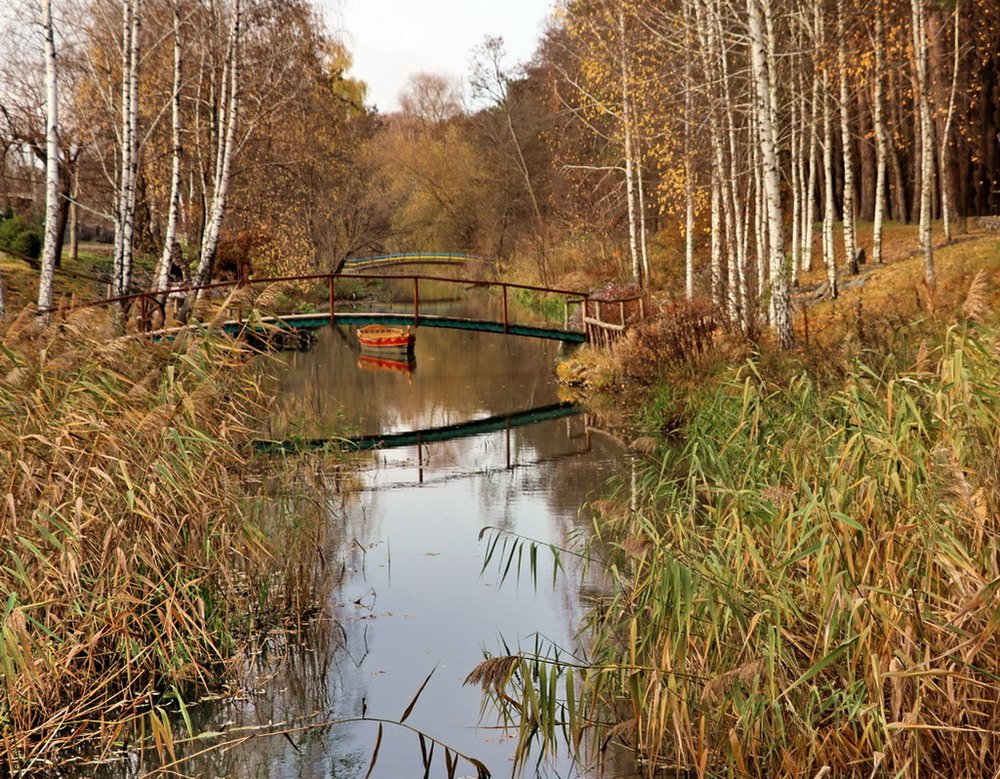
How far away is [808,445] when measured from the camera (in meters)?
6.25

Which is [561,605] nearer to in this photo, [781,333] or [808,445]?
[808,445]

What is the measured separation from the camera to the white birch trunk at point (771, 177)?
42.9 feet

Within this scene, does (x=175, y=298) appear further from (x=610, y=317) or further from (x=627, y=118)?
(x=627, y=118)

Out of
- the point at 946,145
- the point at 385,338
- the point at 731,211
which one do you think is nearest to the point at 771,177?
the point at 946,145

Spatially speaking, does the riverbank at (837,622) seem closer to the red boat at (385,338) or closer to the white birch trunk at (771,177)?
the white birch trunk at (771,177)

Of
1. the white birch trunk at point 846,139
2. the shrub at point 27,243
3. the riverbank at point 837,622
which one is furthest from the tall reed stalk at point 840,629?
the shrub at point 27,243

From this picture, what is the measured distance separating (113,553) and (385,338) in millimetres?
17294

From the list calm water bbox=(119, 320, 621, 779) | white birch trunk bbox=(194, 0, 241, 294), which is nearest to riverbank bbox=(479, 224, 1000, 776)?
calm water bbox=(119, 320, 621, 779)

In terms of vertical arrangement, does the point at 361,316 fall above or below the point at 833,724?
above

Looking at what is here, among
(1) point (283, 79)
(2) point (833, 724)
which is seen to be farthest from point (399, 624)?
(1) point (283, 79)

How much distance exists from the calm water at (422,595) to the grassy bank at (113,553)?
47 centimetres

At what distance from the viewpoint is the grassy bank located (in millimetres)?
5102

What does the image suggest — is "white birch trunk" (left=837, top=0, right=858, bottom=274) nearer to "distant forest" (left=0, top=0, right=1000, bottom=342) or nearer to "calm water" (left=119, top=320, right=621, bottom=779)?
"distant forest" (left=0, top=0, right=1000, bottom=342)

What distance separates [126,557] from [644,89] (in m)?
17.1
